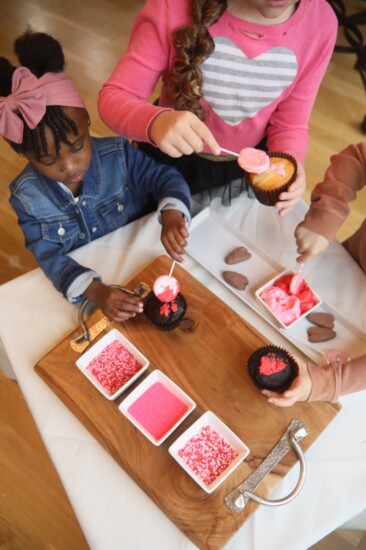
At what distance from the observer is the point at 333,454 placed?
854mm

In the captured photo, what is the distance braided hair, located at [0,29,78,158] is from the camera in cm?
87

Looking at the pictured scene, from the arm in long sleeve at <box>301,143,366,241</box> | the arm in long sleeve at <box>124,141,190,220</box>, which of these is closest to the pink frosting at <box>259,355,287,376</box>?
the arm in long sleeve at <box>301,143,366,241</box>

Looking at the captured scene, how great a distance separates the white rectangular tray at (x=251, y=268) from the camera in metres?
0.96

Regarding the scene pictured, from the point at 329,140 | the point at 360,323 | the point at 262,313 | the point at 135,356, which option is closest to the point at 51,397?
the point at 135,356

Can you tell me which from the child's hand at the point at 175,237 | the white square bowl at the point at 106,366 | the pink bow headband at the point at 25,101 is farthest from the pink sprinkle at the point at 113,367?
the pink bow headband at the point at 25,101

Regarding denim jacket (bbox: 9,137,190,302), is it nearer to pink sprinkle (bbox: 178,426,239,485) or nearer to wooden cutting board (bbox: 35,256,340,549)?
wooden cutting board (bbox: 35,256,340,549)

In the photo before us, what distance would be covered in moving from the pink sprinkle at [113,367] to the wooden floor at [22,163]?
0.78m

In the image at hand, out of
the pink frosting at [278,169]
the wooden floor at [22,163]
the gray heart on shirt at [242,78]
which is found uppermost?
the gray heart on shirt at [242,78]

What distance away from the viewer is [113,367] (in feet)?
2.94

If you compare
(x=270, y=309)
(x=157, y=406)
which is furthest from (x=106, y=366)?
(x=270, y=309)

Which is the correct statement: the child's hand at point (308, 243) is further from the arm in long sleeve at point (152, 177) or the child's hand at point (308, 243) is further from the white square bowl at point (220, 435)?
the white square bowl at point (220, 435)

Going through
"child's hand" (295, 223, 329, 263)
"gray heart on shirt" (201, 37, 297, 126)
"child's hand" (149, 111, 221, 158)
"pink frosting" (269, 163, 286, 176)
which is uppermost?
"gray heart on shirt" (201, 37, 297, 126)

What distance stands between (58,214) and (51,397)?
17.1 inches

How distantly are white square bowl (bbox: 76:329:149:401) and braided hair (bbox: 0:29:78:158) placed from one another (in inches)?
15.9
